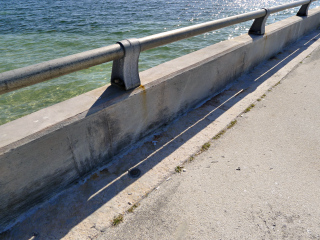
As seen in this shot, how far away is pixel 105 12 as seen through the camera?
59.2ft

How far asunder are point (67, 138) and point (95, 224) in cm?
91

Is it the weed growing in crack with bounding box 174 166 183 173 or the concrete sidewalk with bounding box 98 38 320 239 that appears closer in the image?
the concrete sidewalk with bounding box 98 38 320 239

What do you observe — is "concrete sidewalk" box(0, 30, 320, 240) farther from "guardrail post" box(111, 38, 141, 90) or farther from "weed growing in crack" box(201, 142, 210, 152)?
"guardrail post" box(111, 38, 141, 90)

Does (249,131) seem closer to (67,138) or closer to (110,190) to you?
(110,190)

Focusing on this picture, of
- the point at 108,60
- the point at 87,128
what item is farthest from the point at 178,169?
the point at 108,60

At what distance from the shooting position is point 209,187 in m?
2.92

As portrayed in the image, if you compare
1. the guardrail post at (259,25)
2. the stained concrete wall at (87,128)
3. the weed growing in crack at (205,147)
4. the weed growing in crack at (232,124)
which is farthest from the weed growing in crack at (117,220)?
the guardrail post at (259,25)

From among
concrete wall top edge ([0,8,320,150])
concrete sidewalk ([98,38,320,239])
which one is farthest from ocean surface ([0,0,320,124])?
concrete sidewalk ([98,38,320,239])

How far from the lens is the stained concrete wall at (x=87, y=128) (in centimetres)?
241

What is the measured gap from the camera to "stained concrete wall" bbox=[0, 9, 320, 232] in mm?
2414

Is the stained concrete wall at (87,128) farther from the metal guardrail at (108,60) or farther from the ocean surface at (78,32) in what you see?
the ocean surface at (78,32)

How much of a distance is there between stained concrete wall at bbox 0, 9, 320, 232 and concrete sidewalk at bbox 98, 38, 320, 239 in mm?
824

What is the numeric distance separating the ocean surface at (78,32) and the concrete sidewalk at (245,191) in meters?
4.72

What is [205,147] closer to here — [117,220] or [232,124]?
[232,124]
